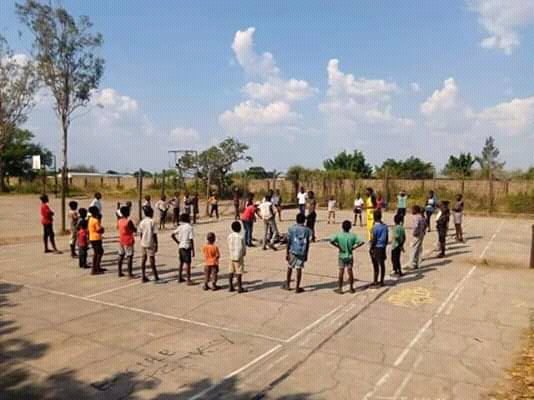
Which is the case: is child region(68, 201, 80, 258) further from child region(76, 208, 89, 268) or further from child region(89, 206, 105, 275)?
child region(89, 206, 105, 275)

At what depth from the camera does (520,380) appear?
20.2ft

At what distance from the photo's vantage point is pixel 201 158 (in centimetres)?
3588

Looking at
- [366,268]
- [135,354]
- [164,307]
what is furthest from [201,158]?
[135,354]

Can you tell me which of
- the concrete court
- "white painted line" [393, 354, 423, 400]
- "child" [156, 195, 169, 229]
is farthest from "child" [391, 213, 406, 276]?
"child" [156, 195, 169, 229]

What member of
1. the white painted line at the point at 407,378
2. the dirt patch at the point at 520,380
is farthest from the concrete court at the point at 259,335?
the dirt patch at the point at 520,380

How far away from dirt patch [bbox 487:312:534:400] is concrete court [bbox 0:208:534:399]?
141 millimetres

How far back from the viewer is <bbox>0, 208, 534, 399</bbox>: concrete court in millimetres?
5957

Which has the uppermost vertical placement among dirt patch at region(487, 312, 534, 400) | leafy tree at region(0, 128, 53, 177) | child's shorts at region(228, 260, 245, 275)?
leafy tree at region(0, 128, 53, 177)

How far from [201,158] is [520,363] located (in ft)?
101

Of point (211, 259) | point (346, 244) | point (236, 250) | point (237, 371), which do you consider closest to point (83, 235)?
point (211, 259)

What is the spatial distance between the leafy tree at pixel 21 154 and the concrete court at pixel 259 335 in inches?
1842

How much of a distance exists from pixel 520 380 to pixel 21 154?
5814cm

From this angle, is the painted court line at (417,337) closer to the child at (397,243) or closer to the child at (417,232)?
the child at (417,232)

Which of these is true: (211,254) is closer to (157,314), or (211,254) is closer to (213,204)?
(157,314)
